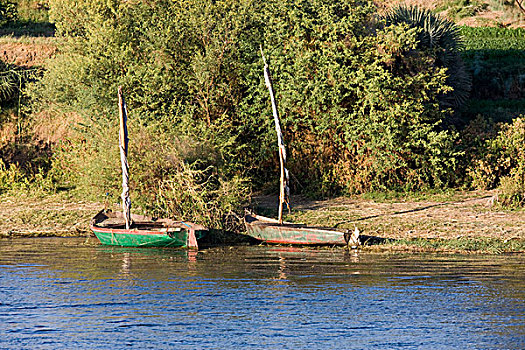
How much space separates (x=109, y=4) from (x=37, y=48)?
13.5 meters

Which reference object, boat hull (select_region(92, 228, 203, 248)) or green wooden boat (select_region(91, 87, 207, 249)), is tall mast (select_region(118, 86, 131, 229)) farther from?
boat hull (select_region(92, 228, 203, 248))

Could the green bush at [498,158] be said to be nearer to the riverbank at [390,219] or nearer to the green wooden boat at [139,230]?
the riverbank at [390,219]

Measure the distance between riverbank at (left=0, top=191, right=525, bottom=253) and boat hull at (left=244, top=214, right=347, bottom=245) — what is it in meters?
1.02

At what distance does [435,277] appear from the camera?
17.4 m

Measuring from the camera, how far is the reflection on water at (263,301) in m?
12.8

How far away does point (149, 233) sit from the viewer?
909 inches

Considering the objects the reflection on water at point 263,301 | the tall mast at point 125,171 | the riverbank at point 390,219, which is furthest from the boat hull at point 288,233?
the tall mast at point 125,171

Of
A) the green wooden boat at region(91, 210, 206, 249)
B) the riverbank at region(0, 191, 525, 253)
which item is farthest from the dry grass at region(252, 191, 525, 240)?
the green wooden boat at region(91, 210, 206, 249)

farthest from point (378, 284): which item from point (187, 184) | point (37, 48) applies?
point (37, 48)

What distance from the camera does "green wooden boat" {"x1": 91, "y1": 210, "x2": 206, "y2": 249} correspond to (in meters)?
23.0

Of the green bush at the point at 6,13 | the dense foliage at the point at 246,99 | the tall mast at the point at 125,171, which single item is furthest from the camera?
the green bush at the point at 6,13

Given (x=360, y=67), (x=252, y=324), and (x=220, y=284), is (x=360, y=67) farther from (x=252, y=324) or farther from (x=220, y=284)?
(x=252, y=324)

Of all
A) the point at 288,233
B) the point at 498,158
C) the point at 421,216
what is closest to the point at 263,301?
the point at 288,233

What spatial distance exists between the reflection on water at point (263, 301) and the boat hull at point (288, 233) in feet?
1.67
